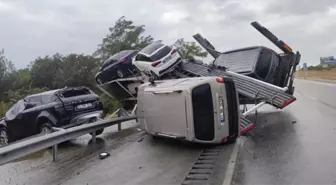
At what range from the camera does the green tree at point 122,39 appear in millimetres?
37062

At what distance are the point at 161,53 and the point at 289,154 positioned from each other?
6.59 m

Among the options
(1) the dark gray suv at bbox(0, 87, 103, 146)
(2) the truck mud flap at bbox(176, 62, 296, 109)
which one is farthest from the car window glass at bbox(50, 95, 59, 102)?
(2) the truck mud flap at bbox(176, 62, 296, 109)

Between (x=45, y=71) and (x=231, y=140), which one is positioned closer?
Result: (x=231, y=140)

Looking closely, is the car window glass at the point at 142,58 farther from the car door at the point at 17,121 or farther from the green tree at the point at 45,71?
the green tree at the point at 45,71

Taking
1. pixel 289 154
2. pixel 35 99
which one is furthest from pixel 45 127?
pixel 289 154

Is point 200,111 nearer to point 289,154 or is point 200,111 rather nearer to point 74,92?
point 289,154

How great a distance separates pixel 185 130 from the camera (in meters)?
7.30

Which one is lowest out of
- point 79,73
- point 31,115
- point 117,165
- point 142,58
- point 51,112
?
point 117,165

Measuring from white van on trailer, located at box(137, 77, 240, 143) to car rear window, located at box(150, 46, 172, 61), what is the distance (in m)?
4.13

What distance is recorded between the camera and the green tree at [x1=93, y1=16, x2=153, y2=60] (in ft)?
122

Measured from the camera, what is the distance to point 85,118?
34.3ft

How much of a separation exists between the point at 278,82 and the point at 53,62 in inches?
1591

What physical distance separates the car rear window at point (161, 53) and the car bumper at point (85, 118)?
266cm

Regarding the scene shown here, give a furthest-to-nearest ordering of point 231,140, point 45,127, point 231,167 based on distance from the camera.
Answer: point 45,127
point 231,140
point 231,167
